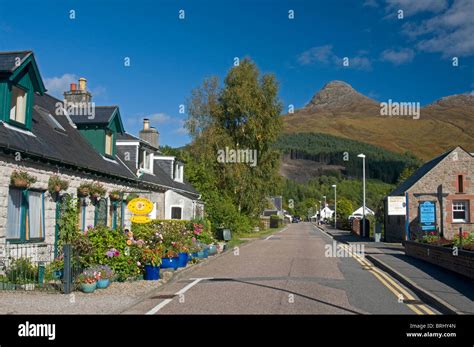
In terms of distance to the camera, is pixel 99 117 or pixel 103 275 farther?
pixel 99 117

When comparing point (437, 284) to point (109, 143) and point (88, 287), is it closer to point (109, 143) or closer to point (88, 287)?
point (88, 287)

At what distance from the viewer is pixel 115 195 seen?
20.6 metres

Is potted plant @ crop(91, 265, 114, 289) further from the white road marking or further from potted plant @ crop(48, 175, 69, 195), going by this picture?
potted plant @ crop(48, 175, 69, 195)

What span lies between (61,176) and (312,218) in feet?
510

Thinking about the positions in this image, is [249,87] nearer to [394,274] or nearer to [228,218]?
[228,218]

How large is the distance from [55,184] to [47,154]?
925 mm

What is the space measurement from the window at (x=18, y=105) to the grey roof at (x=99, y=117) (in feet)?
22.4

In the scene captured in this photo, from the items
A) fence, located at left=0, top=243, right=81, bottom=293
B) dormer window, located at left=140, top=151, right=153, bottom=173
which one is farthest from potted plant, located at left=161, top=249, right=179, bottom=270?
dormer window, located at left=140, top=151, right=153, bottom=173

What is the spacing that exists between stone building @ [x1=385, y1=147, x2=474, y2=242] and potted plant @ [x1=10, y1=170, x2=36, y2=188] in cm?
2547

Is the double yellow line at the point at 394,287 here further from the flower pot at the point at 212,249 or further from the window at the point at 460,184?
the window at the point at 460,184

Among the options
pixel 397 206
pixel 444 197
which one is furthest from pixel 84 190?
pixel 444 197

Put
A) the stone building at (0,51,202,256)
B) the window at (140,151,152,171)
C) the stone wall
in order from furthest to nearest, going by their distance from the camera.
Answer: the window at (140,151,152,171), the stone building at (0,51,202,256), the stone wall

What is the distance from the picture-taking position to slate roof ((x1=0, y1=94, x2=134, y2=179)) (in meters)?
13.7

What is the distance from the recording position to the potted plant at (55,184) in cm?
1499
